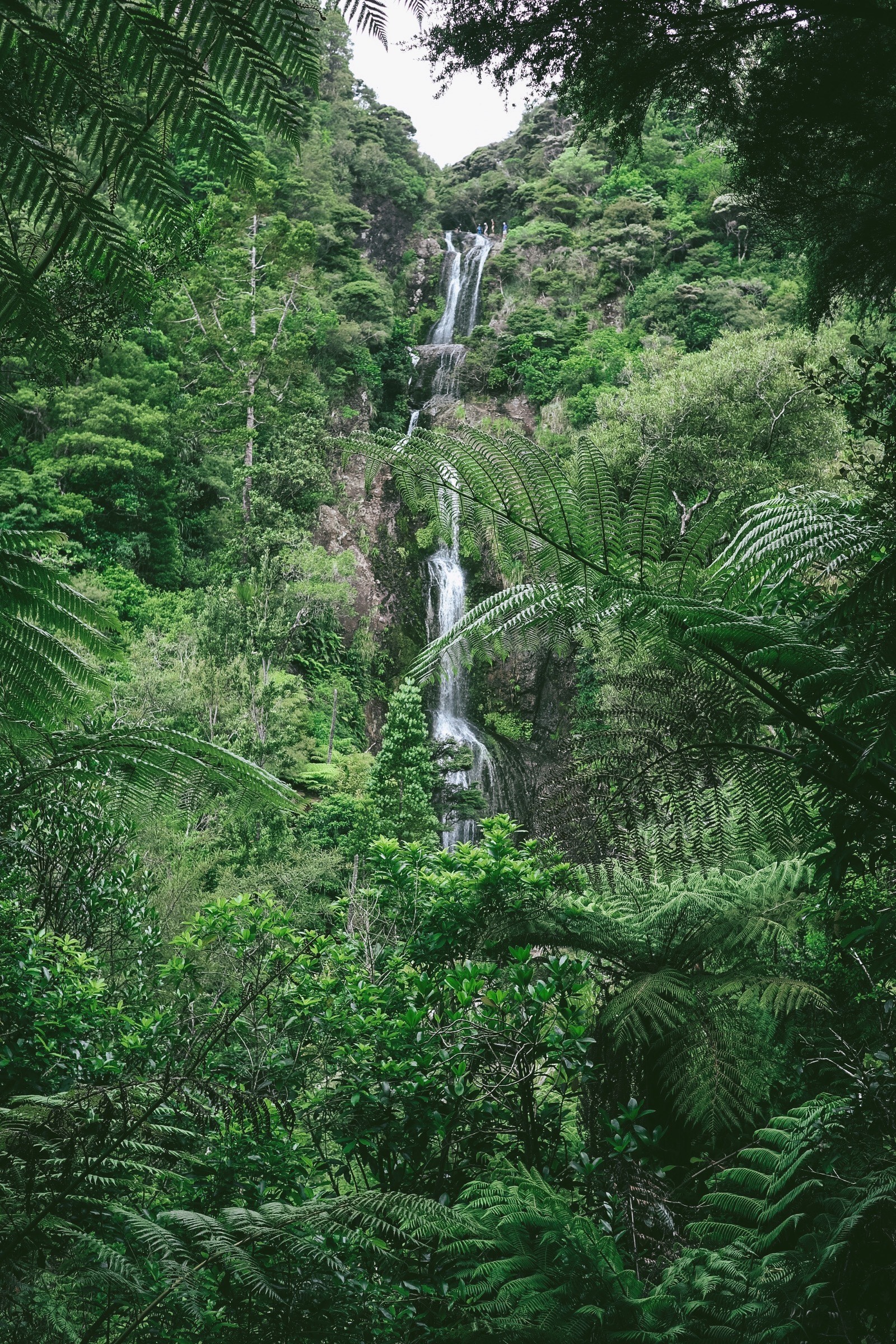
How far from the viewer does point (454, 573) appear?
1809cm

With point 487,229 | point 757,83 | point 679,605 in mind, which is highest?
point 487,229

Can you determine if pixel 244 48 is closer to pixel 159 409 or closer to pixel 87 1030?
pixel 87 1030

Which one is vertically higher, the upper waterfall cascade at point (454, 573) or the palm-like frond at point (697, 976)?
the upper waterfall cascade at point (454, 573)

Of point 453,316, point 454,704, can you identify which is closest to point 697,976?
point 454,704

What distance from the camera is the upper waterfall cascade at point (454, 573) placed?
15.4 metres

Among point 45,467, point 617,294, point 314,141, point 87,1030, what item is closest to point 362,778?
point 45,467

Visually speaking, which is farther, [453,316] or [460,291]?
[460,291]

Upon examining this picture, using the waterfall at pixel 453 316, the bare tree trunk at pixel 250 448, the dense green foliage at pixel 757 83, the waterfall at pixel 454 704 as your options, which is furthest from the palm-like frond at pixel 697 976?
the waterfall at pixel 453 316

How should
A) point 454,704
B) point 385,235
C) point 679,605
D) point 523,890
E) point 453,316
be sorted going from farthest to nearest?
point 385,235 → point 453,316 → point 454,704 → point 523,890 → point 679,605

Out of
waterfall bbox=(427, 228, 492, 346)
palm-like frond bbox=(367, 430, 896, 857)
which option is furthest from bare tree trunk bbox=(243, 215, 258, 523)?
palm-like frond bbox=(367, 430, 896, 857)

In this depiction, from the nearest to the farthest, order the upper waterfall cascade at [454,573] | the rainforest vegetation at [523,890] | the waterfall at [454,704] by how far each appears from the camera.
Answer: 1. the rainforest vegetation at [523,890]
2. the waterfall at [454,704]
3. the upper waterfall cascade at [454,573]

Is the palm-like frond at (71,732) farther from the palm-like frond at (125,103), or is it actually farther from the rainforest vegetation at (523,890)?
the palm-like frond at (125,103)

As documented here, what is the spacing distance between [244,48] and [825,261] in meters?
2.02

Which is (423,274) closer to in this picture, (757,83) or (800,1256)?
(757,83)
